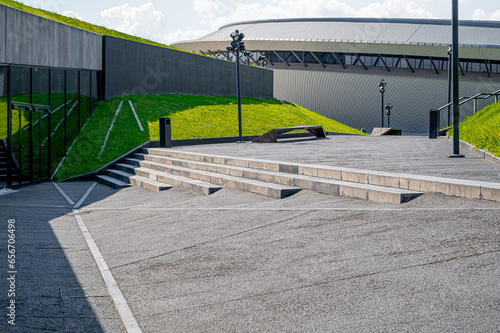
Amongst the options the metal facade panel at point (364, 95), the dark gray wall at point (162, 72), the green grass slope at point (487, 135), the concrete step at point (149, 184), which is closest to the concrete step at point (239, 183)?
the concrete step at point (149, 184)

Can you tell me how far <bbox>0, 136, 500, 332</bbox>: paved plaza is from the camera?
462 centimetres

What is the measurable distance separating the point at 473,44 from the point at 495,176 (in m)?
46.8

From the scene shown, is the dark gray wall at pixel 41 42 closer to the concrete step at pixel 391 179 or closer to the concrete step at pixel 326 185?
the concrete step at pixel 326 185

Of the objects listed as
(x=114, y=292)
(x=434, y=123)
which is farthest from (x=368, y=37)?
(x=114, y=292)

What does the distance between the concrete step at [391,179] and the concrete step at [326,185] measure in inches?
8.2

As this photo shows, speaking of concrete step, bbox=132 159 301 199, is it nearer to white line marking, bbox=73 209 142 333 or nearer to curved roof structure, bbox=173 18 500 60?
white line marking, bbox=73 209 142 333

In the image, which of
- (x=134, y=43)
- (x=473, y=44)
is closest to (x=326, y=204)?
(x=134, y=43)

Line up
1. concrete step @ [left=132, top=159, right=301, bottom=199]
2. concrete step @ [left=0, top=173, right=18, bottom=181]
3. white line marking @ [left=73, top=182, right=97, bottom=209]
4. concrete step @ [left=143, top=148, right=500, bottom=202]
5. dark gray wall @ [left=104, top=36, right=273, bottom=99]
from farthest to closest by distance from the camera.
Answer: dark gray wall @ [left=104, top=36, right=273, bottom=99] < concrete step @ [left=0, top=173, right=18, bottom=181] < white line marking @ [left=73, top=182, right=97, bottom=209] < concrete step @ [left=132, top=159, right=301, bottom=199] < concrete step @ [left=143, top=148, right=500, bottom=202]

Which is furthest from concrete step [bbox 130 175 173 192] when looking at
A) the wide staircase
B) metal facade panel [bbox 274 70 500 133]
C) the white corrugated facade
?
metal facade panel [bbox 274 70 500 133]

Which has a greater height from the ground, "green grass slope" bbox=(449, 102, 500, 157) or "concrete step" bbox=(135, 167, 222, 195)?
"green grass slope" bbox=(449, 102, 500, 157)

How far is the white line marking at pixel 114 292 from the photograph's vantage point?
15.6 feet

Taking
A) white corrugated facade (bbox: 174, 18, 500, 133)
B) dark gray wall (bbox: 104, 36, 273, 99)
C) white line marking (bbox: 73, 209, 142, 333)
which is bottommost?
white line marking (bbox: 73, 209, 142, 333)

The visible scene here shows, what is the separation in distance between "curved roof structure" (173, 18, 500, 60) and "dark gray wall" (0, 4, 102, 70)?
124ft

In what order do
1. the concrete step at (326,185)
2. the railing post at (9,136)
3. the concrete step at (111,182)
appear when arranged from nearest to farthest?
1. the concrete step at (326,185)
2. the railing post at (9,136)
3. the concrete step at (111,182)
